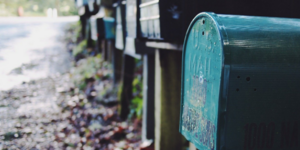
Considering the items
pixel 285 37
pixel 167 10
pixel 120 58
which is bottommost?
pixel 120 58

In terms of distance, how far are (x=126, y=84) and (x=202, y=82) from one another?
14.6 ft

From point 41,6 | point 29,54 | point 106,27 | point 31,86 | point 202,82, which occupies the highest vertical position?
point 41,6

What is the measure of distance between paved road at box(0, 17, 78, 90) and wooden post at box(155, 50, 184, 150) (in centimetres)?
490

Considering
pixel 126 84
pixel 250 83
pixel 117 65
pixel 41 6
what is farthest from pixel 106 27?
pixel 41 6

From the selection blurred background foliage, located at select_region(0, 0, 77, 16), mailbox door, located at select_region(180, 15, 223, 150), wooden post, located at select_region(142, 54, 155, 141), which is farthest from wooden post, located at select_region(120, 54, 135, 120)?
blurred background foliage, located at select_region(0, 0, 77, 16)

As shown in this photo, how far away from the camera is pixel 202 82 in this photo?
158 centimetres

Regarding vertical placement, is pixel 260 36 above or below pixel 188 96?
above

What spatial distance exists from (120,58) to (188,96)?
545 cm

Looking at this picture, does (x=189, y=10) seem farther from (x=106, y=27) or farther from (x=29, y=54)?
(x=29, y=54)

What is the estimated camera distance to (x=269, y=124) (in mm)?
1460

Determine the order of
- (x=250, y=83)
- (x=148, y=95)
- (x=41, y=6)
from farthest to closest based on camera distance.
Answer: (x=41, y=6) → (x=148, y=95) → (x=250, y=83)

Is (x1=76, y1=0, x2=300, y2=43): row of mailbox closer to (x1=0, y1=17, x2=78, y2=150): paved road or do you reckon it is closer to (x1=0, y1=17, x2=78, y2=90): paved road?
(x1=0, y1=17, x2=78, y2=150): paved road

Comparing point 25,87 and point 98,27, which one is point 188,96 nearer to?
point 98,27

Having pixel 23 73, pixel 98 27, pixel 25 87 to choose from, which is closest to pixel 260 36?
pixel 98 27
